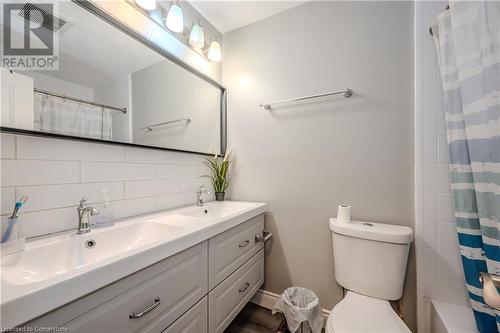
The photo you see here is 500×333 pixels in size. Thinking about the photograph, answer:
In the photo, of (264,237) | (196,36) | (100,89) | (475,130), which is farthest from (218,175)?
(475,130)

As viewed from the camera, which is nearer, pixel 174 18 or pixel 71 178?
pixel 71 178

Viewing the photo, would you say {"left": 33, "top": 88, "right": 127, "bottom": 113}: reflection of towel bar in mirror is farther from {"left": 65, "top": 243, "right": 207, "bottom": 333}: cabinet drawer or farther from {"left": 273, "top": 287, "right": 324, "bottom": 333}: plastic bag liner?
{"left": 273, "top": 287, "right": 324, "bottom": 333}: plastic bag liner

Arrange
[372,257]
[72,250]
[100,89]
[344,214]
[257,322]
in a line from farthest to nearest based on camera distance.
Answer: [257,322], [344,214], [372,257], [100,89], [72,250]

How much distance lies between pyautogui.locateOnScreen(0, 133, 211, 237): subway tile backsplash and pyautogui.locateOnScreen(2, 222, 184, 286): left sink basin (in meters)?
0.11

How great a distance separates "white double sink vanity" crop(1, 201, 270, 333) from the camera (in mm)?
467

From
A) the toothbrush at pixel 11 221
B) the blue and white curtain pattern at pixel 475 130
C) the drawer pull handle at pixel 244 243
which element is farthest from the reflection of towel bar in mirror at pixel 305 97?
the toothbrush at pixel 11 221

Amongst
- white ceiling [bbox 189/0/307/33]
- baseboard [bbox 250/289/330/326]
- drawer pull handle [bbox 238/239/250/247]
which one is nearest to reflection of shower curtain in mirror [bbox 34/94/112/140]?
drawer pull handle [bbox 238/239/250/247]

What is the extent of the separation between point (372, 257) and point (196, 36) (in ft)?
6.08

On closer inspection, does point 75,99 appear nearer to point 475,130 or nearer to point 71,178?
point 71,178

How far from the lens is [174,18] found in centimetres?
130

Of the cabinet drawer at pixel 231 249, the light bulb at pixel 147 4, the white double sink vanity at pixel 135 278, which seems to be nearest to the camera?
the white double sink vanity at pixel 135 278

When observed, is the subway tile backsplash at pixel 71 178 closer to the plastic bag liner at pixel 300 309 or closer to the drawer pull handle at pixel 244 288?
the drawer pull handle at pixel 244 288

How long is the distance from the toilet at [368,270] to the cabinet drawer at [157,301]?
626 mm

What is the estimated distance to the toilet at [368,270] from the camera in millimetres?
923
